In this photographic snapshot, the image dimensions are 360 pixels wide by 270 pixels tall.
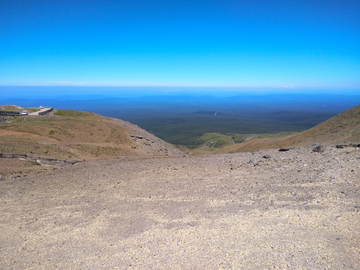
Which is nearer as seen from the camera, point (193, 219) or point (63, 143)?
point (193, 219)

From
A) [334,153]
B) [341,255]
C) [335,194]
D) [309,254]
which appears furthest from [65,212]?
[334,153]

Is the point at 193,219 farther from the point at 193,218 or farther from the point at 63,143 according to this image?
the point at 63,143

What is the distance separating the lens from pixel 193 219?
7.98 meters

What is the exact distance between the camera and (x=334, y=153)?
1334cm

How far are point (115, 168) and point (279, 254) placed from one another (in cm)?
1216

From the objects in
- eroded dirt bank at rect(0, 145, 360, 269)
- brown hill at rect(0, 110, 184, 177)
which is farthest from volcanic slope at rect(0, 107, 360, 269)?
brown hill at rect(0, 110, 184, 177)

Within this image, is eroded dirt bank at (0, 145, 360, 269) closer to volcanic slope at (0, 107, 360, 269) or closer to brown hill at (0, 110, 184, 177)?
volcanic slope at (0, 107, 360, 269)

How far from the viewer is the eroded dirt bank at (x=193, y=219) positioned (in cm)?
596

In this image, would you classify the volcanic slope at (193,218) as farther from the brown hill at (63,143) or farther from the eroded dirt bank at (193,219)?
the brown hill at (63,143)

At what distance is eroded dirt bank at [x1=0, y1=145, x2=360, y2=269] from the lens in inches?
235

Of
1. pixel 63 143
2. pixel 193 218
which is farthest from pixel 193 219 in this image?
pixel 63 143

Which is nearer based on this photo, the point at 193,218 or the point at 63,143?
the point at 193,218

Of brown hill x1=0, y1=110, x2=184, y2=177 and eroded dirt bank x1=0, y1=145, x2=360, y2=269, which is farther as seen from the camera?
brown hill x1=0, y1=110, x2=184, y2=177

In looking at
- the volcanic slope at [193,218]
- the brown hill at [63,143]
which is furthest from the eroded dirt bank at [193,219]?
the brown hill at [63,143]
